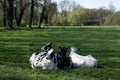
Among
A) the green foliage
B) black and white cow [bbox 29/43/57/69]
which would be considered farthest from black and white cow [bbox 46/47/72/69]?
the green foliage

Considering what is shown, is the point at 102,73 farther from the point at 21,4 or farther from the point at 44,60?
the point at 21,4

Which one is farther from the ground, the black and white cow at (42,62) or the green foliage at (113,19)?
the black and white cow at (42,62)

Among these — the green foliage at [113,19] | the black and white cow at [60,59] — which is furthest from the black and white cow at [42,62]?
the green foliage at [113,19]

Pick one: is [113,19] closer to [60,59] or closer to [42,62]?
[60,59]

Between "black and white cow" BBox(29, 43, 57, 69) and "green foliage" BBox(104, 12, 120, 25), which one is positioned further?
"green foliage" BBox(104, 12, 120, 25)

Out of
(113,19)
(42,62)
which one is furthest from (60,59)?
(113,19)

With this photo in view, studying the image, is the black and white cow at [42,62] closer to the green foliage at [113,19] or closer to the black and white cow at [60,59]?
the black and white cow at [60,59]

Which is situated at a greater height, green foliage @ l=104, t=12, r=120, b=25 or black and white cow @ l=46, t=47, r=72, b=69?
black and white cow @ l=46, t=47, r=72, b=69

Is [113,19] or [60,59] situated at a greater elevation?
[60,59]

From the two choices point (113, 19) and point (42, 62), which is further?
point (113, 19)

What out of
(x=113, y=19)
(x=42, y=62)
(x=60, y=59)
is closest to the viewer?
(x=42, y=62)

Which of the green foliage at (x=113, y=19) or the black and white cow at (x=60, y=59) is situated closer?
the black and white cow at (x=60, y=59)

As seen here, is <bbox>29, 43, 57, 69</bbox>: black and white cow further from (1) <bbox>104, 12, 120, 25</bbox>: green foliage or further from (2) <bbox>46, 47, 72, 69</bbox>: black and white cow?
(1) <bbox>104, 12, 120, 25</bbox>: green foliage

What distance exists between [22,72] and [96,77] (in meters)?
1.99
